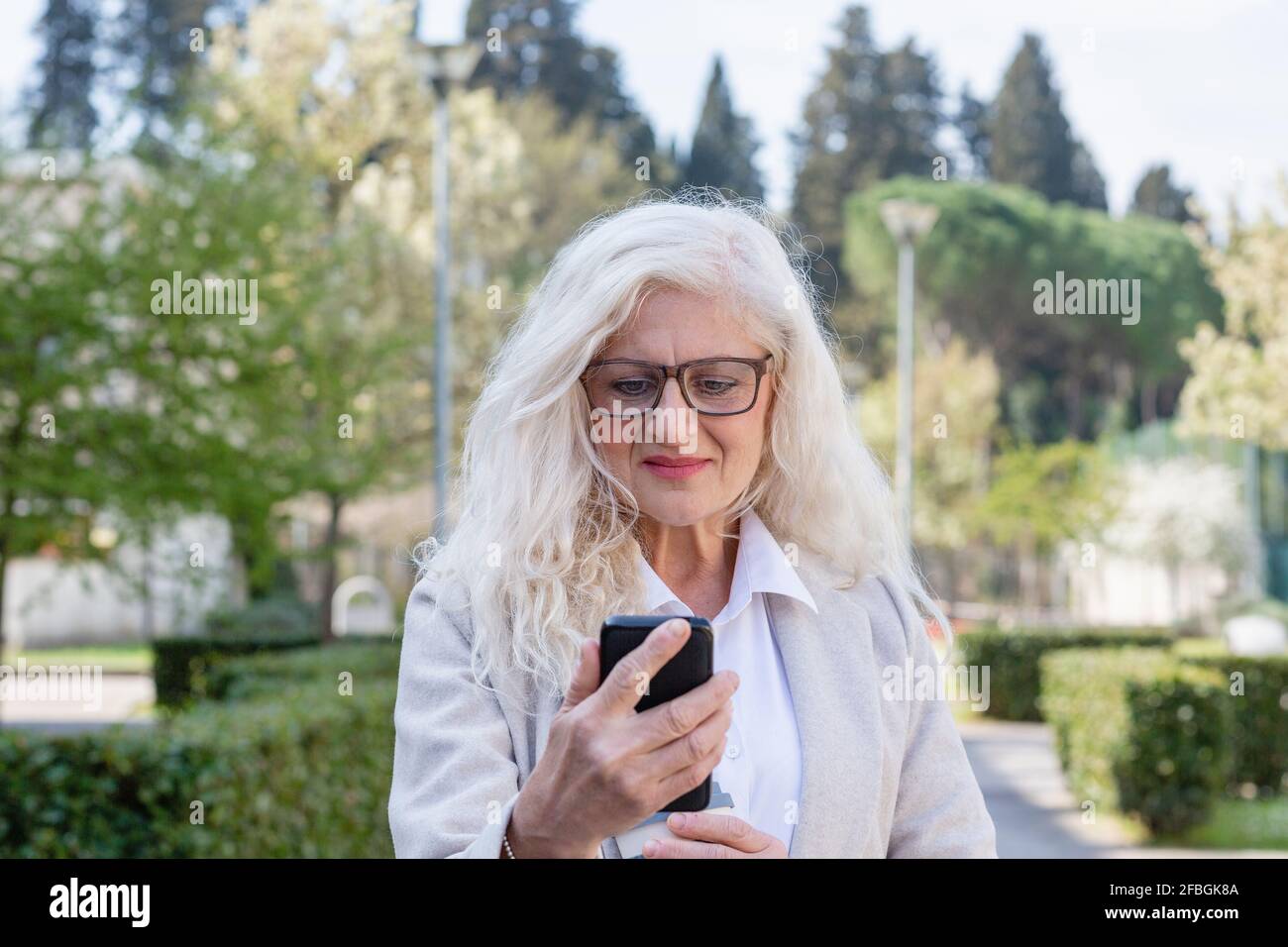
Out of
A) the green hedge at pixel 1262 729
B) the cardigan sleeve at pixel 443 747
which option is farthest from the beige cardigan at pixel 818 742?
the green hedge at pixel 1262 729

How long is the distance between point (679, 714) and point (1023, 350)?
5274 cm

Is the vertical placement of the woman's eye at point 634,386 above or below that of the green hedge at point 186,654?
above

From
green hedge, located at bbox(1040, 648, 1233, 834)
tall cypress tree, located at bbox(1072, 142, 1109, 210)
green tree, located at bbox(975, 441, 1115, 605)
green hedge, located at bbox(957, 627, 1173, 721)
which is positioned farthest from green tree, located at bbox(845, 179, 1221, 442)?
green hedge, located at bbox(1040, 648, 1233, 834)

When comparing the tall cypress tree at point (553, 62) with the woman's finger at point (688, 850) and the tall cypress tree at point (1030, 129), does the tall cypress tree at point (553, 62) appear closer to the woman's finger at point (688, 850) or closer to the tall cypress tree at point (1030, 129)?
A: the tall cypress tree at point (1030, 129)

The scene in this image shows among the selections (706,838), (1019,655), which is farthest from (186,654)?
(706,838)

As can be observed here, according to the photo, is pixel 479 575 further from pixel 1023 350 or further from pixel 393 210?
pixel 1023 350

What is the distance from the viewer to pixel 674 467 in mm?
1880

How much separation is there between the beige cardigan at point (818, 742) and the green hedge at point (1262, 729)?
10.4 metres

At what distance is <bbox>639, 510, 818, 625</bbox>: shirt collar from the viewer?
1.92m

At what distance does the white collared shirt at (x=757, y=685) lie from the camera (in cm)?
182

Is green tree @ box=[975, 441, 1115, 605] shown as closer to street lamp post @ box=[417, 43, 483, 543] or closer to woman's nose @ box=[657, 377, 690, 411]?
street lamp post @ box=[417, 43, 483, 543]

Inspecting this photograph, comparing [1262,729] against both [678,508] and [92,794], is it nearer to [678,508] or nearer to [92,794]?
[92,794]
